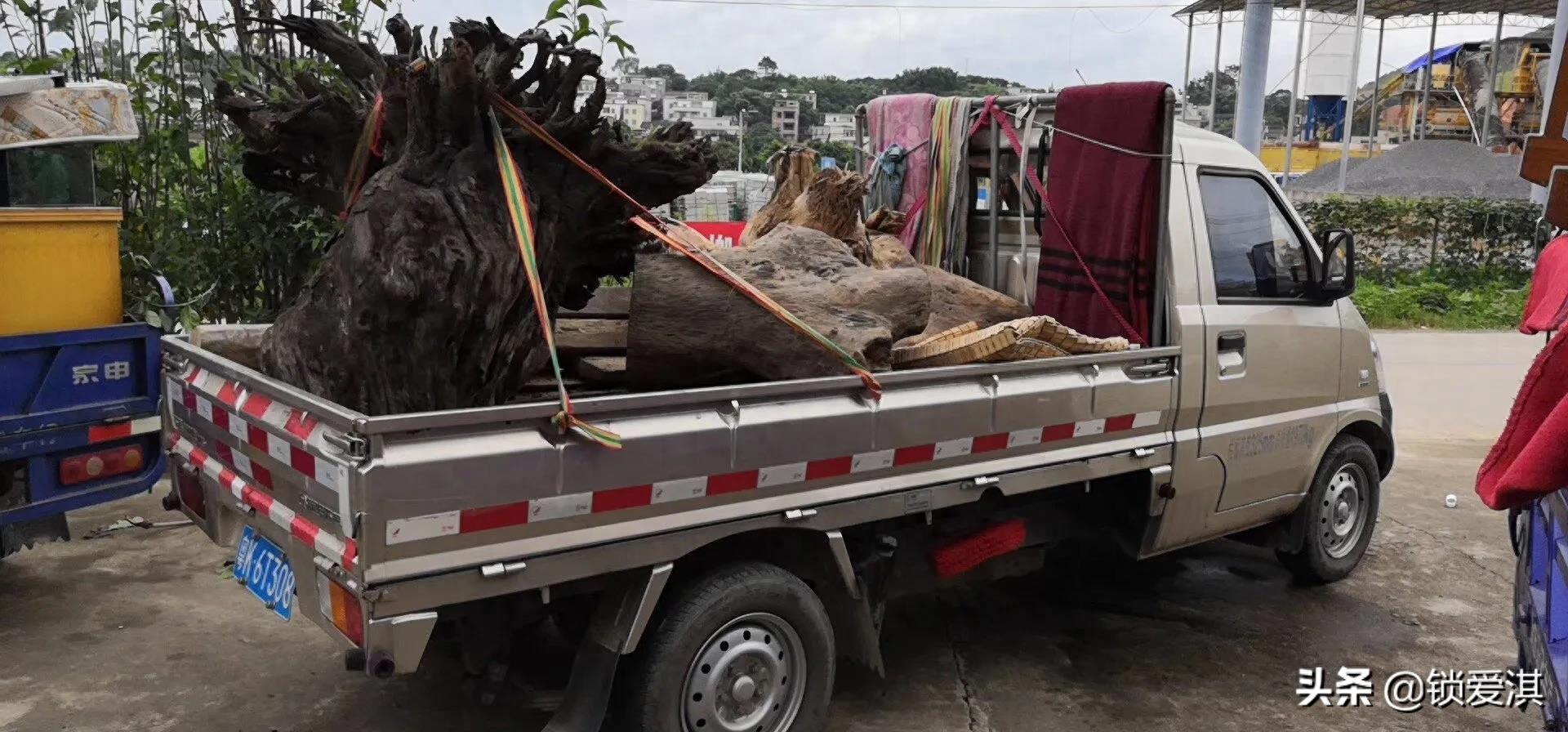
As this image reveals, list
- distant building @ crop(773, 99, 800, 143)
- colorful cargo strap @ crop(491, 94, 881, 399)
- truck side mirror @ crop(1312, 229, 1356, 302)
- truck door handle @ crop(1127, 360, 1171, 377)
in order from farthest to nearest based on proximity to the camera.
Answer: distant building @ crop(773, 99, 800, 143) < truck side mirror @ crop(1312, 229, 1356, 302) < truck door handle @ crop(1127, 360, 1171, 377) < colorful cargo strap @ crop(491, 94, 881, 399)

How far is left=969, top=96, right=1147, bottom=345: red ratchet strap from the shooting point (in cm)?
445

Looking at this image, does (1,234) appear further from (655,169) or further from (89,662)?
(655,169)

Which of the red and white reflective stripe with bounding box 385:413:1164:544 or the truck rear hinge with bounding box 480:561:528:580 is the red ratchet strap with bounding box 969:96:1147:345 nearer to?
the red and white reflective stripe with bounding box 385:413:1164:544

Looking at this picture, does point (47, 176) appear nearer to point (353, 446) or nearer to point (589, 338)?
point (589, 338)

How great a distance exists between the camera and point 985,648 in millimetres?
4598

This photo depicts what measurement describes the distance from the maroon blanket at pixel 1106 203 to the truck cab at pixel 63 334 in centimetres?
364

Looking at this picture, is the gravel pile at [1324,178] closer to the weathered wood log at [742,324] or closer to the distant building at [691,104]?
the distant building at [691,104]

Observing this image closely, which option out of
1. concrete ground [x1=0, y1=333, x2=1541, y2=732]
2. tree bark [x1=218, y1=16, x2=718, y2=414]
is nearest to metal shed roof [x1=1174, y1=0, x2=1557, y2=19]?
concrete ground [x1=0, y1=333, x2=1541, y2=732]

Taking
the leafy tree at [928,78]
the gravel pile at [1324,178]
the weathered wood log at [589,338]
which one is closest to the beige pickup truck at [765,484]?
the weathered wood log at [589,338]

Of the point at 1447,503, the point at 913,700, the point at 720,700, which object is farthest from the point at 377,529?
the point at 1447,503

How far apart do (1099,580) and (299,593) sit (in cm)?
375

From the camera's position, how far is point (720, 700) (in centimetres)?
331

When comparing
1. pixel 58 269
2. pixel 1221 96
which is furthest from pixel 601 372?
pixel 1221 96

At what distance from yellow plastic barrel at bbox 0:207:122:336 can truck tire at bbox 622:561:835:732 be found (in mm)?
2829
